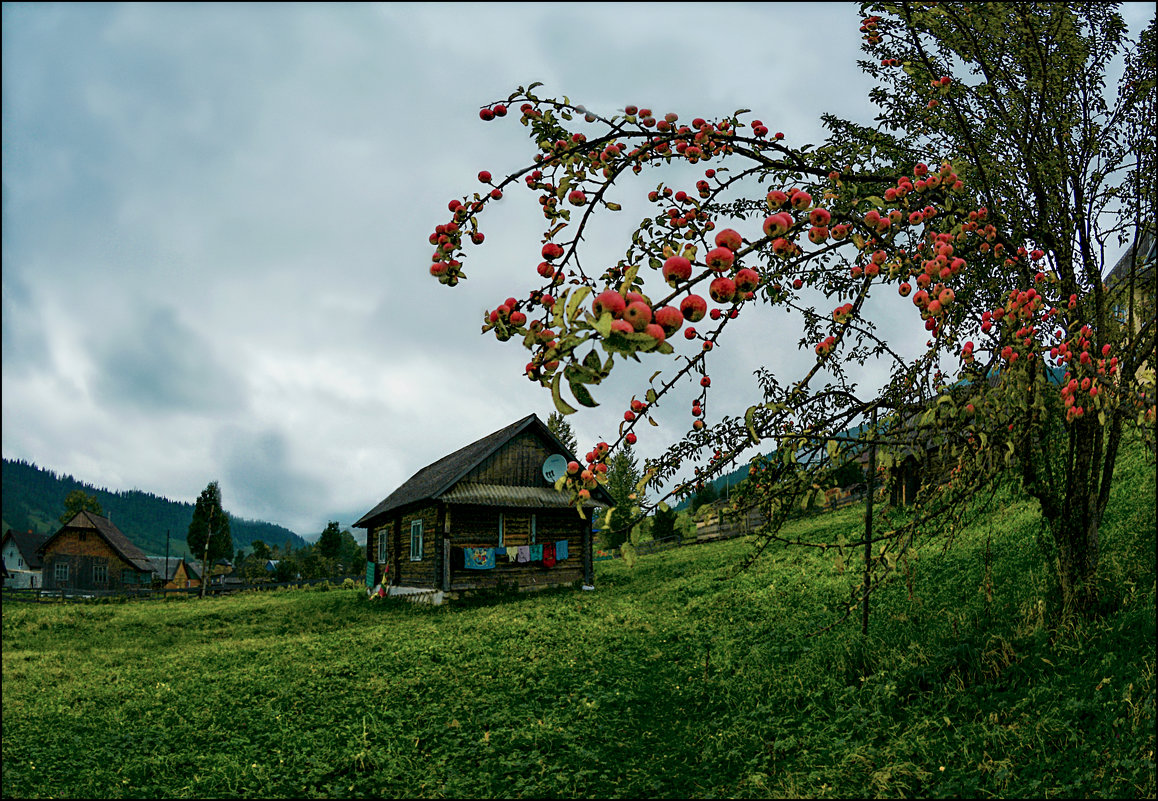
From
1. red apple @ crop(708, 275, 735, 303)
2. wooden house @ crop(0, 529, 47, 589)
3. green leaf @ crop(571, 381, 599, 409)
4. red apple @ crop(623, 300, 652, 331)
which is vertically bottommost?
wooden house @ crop(0, 529, 47, 589)

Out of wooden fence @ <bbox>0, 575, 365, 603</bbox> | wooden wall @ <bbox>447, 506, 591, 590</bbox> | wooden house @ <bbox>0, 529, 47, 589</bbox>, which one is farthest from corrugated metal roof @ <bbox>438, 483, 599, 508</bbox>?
wooden house @ <bbox>0, 529, 47, 589</bbox>

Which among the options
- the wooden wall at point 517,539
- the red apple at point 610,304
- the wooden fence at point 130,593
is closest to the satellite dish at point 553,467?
the wooden wall at point 517,539

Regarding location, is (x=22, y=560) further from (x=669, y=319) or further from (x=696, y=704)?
(x=669, y=319)

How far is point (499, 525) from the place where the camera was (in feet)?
52.7

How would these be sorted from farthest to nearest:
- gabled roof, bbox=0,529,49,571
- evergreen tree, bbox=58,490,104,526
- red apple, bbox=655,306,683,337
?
evergreen tree, bbox=58,490,104,526 → gabled roof, bbox=0,529,49,571 → red apple, bbox=655,306,683,337

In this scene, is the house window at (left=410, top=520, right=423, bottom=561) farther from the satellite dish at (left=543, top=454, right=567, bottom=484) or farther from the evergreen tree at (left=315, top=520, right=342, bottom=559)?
the evergreen tree at (left=315, top=520, right=342, bottom=559)

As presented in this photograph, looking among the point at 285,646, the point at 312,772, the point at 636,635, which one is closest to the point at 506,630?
the point at 636,635

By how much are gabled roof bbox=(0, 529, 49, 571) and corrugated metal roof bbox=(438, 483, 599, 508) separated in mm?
43262

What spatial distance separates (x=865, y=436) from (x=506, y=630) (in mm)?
7492

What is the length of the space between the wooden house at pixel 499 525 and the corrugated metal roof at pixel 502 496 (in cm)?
3

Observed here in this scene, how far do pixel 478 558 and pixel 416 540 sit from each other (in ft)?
9.22

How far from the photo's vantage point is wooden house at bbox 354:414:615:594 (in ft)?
49.5

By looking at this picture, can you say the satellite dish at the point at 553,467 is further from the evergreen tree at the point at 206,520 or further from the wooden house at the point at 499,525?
the evergreen tree at the point at 206,520

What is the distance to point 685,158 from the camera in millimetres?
3338
